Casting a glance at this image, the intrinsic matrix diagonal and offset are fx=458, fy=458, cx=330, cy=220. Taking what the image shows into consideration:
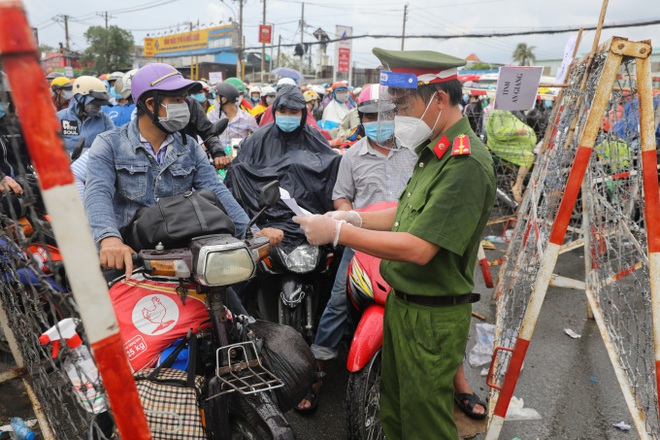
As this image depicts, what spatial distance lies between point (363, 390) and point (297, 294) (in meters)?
0.87

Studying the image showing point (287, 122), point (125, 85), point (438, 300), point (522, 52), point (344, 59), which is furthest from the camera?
point (522, 52)

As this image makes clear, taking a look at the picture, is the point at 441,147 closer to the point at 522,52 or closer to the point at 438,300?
the point at 438,300

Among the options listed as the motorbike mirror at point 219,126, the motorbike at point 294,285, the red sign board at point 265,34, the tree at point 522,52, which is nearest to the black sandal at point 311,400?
the motorbike at point 294,285

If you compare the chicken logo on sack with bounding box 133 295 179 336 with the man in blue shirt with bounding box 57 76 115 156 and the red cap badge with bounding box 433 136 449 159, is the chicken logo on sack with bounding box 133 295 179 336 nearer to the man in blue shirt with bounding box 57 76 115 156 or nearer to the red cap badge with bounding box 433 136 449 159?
the red cap badge with bounding box 433 136 449 159

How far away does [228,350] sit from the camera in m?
1.88

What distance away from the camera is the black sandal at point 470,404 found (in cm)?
295

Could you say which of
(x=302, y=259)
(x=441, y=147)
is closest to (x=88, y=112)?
(x=302, y=259)

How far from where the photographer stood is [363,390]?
2352 mm

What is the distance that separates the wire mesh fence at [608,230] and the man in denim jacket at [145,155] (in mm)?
1820

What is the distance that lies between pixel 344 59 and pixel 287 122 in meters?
17.8

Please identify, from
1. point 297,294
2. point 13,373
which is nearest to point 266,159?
point 297,294

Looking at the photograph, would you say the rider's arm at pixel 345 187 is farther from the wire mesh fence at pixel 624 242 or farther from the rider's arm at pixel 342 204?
the wire mesh fence at pixel 624 242

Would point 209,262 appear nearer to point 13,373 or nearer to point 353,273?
point 353,273

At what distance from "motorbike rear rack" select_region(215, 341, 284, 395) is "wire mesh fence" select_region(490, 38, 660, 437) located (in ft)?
4.18
